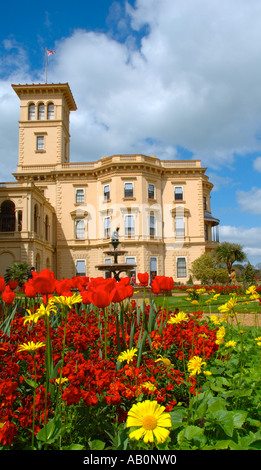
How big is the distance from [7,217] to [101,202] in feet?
29.6

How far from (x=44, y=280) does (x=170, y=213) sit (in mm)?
32982

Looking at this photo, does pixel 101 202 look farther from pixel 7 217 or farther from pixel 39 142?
pixel 39 142

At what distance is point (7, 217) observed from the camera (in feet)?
102

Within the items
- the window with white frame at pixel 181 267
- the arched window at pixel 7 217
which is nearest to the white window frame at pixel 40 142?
the arched window at pixel 7 217

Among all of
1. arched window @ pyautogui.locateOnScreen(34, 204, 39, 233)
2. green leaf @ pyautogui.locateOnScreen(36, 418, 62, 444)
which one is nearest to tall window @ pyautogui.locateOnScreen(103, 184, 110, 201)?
arched window @ pyautogui.locateOnScreen(34, 204, 39, 233)

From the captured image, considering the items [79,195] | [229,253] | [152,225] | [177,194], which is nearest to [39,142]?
[79,195]

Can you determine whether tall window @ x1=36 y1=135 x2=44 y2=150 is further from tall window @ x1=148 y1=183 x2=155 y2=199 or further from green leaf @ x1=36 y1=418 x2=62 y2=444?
green leaf @ x1=36 y1=418 x2=62 y2=444

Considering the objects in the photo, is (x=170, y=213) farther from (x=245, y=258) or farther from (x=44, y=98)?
(x=44, y=98)

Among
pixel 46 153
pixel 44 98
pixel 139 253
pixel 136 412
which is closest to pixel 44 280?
pixel 136 412

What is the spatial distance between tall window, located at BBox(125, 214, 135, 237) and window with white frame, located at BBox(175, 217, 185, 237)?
4.62 metres

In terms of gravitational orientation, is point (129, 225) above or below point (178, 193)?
below

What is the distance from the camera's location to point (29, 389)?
2.21 m

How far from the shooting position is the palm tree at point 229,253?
35156mm

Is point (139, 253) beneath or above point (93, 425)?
above
